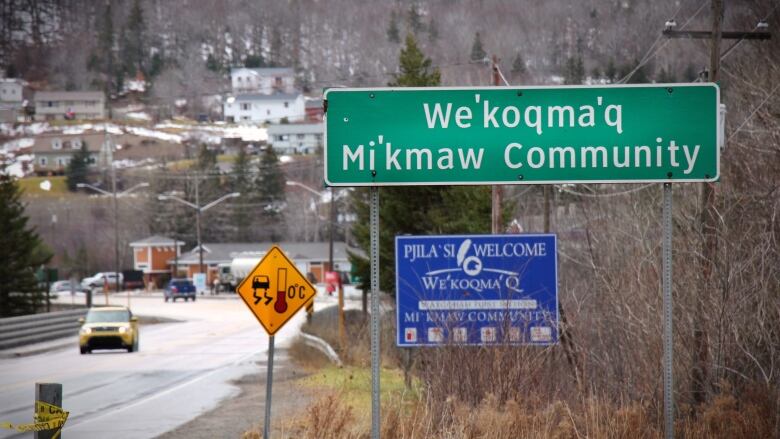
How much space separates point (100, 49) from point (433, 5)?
56.5 metres

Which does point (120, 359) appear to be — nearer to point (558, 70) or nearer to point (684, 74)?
point (684, 74)

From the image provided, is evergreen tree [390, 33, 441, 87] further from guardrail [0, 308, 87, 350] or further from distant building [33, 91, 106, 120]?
distant building [33, 91, 106, 120]

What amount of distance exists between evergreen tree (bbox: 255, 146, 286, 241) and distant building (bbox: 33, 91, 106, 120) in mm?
40144

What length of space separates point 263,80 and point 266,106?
1819 cm

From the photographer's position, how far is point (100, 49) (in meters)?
197

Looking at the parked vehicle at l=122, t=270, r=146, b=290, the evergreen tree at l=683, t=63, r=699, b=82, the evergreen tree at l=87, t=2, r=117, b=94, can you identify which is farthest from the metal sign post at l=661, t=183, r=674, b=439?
the evergreen tree at l=87, t=2, r=117, b=94

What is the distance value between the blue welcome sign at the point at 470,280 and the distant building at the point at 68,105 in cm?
13487

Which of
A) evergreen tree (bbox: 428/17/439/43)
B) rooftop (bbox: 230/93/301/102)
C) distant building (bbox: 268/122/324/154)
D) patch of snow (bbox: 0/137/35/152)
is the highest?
evergreen tree (bbox: 428/17/439/43)

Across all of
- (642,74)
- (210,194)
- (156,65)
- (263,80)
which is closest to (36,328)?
(642,74)

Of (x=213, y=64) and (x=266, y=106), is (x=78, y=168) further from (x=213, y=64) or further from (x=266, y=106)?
(x=213, y=64)

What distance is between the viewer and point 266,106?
16588 centimetres

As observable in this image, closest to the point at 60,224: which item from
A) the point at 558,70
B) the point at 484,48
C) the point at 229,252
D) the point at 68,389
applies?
the point at 229,252

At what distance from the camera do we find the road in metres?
18.7

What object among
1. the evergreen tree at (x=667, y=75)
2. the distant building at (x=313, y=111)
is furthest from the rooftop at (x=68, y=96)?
the evergreen tree at (x=667, y=75)
